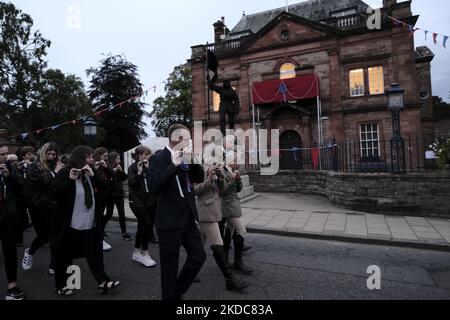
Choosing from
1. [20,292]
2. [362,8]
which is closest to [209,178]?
[20,292]

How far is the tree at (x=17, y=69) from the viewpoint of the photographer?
1008 inches

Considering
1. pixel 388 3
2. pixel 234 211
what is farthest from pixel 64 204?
pixel 388 3

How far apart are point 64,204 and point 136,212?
157 cm

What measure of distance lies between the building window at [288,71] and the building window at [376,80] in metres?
5.19

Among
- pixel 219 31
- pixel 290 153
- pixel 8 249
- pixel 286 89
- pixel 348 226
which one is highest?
pixel 219 31

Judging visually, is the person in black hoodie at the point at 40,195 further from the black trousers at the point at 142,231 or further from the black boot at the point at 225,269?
the black boot at the point at 225,269

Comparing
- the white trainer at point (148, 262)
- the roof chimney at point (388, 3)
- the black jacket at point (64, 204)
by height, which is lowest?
the white trainer at point (148, 262)

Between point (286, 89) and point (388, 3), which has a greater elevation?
point (388, 3)

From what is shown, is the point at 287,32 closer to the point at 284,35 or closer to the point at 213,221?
the point at 284,35

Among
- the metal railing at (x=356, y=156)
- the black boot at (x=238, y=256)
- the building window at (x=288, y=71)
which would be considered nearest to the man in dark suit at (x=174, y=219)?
the black boot at (x=238, y=256)

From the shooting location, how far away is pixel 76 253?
394 cm

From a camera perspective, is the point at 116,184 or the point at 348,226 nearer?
the point at 116,184

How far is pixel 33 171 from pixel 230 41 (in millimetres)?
22473
